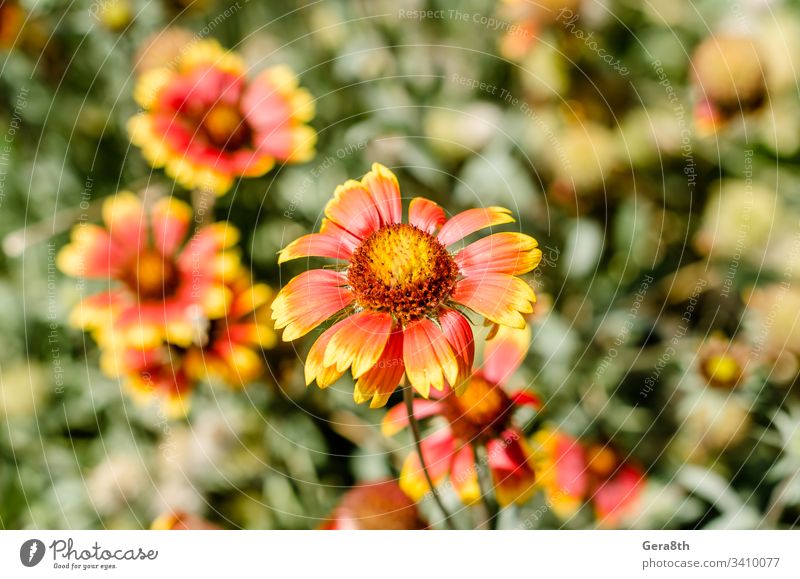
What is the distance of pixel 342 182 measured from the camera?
567 millimetres

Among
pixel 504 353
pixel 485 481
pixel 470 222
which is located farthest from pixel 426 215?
pixel 485 481

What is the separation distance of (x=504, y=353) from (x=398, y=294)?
0.14 m

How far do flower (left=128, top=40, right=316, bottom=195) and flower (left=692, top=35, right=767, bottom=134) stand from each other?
38 cm

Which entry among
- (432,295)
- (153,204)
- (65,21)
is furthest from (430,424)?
(65,21)

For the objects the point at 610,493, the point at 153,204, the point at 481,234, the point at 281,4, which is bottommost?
the point at 610,493

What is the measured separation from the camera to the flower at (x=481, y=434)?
1.69 ft

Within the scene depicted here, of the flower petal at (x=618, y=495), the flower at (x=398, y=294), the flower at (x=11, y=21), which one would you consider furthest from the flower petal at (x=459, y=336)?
the flower at (x=11, y=21)

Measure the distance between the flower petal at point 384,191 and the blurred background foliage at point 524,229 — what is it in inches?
0.7

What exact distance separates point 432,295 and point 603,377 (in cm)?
21

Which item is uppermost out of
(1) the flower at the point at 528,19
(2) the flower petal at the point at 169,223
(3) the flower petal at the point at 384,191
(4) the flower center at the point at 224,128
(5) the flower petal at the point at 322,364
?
(1) the flower at the point at 528,19

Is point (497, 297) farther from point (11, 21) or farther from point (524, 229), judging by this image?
point (11, 21)

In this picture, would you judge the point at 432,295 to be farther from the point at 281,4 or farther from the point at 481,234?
the point at 281,4

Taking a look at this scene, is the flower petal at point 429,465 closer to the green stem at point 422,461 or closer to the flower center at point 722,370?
the green stem at point 422,461

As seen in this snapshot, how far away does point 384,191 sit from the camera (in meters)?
0.55
